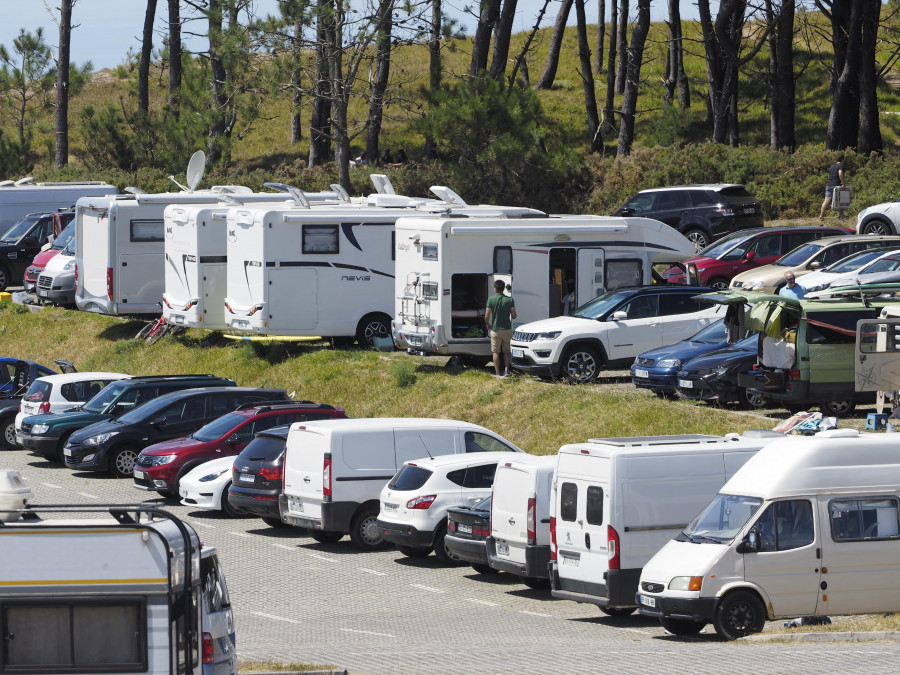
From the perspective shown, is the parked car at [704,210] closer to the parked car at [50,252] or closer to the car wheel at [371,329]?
the car wheel at [371,329]

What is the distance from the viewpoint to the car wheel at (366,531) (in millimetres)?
18000

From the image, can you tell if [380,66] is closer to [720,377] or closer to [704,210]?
[704,210]

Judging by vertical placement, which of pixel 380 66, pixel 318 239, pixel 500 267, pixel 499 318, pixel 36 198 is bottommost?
pixel 499 318

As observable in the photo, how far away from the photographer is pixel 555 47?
6284 centimetres

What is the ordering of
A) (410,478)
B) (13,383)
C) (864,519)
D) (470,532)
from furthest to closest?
(13,383) → (410,478) → (470,532) → (864,519)

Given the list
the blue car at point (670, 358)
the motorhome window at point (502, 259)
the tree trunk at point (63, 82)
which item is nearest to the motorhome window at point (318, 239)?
the motorhome window at point (502, 259)

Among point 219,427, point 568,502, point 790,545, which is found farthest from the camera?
point 219,427

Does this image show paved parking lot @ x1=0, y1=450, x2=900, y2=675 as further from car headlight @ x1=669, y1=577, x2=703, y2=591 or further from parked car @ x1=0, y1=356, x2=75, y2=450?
parked car @ x1=0, y1=356, x2=75, y2=450

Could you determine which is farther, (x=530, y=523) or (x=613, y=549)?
(x=530, y=523)

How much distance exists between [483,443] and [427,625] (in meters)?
5.02

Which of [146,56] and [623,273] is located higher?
[146,56]

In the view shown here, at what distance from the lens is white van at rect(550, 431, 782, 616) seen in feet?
44.8

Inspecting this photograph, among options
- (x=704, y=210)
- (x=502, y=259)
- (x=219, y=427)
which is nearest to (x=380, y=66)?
(x=704, y=210)

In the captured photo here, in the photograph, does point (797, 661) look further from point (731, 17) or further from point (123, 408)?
point (731, 17)
